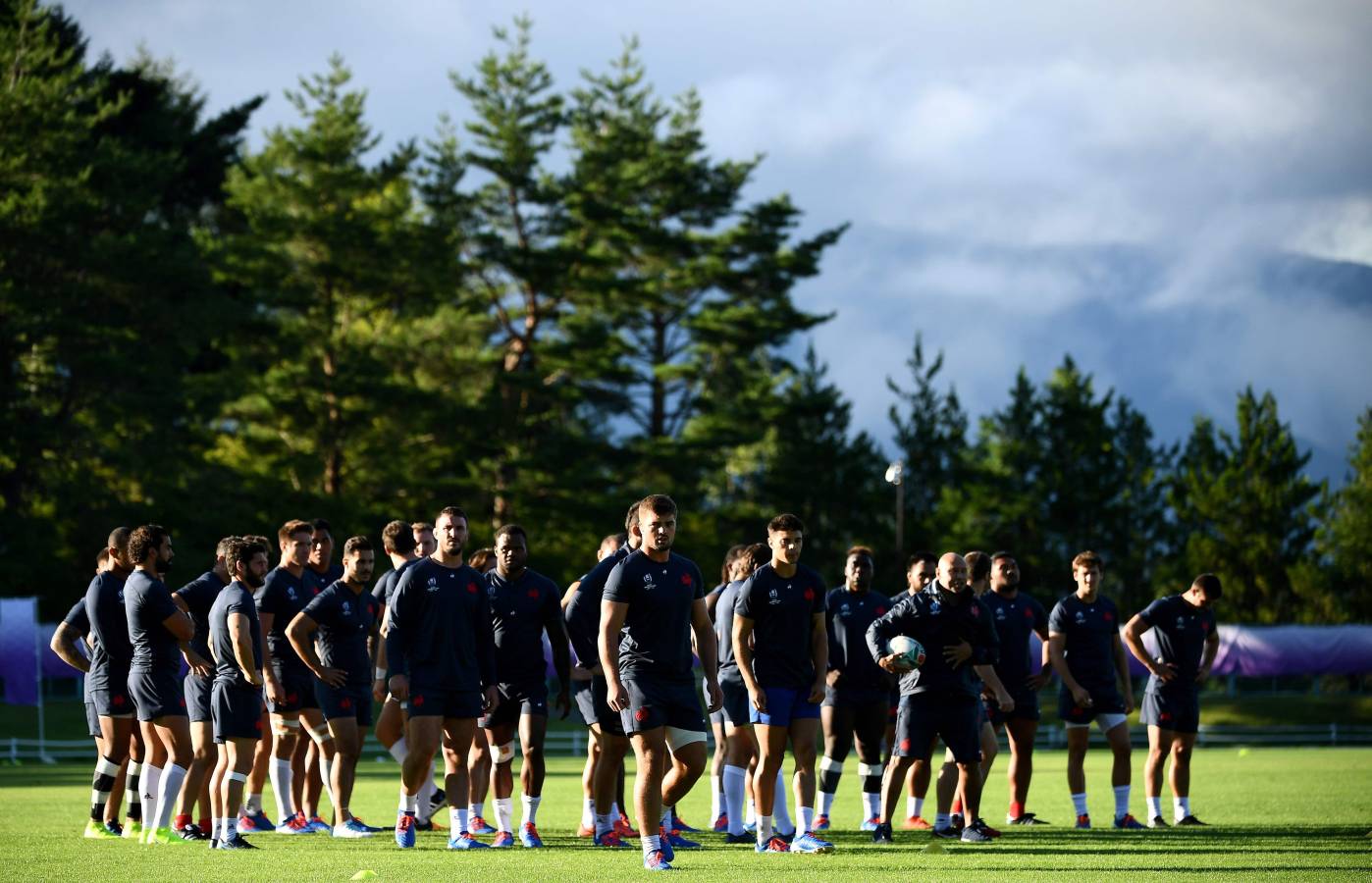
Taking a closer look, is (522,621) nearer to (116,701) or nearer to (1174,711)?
(116,701)

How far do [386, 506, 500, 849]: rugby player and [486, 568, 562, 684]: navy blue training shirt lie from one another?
1.03 m

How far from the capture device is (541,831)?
14.0m

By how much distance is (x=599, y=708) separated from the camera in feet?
40.5

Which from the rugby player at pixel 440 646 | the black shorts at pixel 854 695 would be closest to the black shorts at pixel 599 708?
the rugby player at pixel 440 646

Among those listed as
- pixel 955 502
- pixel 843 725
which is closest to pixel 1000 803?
pixel 843 725

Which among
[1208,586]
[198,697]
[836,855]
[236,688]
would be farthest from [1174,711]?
[198,697]

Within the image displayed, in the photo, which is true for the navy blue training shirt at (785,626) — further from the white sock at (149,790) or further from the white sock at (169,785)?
the white sock at (149,790)

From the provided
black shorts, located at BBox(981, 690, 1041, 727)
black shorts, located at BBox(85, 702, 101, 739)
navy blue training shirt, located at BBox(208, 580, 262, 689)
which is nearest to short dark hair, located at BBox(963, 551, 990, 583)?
black shorts, located at BBox(981, 690, 1041, 727)

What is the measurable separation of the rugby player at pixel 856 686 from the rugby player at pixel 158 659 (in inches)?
193

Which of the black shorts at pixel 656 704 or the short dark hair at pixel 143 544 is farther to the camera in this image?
the short dark hair at pixel 143 544

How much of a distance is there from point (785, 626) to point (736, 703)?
4.51 ft

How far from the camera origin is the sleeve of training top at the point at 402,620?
448 inches

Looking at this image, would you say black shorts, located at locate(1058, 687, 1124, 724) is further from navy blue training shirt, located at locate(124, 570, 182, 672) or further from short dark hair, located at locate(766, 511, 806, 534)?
navy blue training shirt, located at locate(124, 570, 182, 672)

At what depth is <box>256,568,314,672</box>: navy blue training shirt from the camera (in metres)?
12.7
